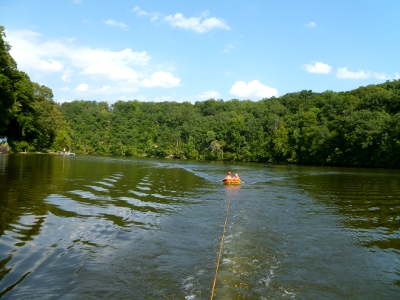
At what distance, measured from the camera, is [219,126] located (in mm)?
112375

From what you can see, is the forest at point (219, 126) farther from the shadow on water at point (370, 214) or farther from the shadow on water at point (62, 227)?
the shadow on water at point (370, 214)

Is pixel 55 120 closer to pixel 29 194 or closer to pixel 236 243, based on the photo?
pixel 29 194

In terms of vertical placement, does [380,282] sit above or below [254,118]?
below

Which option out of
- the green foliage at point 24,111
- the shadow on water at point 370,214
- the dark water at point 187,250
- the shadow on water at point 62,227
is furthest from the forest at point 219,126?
the shadow on water at point 370,214

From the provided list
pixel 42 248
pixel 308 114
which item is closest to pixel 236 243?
pixel 42 248

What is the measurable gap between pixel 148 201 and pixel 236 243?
6.68m

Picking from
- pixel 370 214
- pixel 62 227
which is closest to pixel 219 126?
pixel 370 214

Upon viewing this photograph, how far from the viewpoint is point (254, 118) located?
10888cm

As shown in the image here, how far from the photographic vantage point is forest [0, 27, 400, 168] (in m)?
58.3

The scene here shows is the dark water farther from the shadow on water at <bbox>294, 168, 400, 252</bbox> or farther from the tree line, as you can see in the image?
the tree line

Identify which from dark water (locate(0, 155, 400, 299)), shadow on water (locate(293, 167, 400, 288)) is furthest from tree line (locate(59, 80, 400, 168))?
dark water (locate(0, 155, 400, 299))

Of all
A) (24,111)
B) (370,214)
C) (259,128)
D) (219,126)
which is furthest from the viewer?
(219,126)

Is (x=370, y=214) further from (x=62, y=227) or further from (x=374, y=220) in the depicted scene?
(x=62, y=227)

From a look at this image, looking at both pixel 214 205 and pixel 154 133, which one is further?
pixel 154 133
